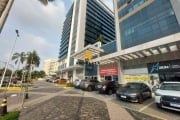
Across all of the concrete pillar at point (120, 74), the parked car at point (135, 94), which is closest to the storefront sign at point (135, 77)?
the concrete pillar at point (120, 74)

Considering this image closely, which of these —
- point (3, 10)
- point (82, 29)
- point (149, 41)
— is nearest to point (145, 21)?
point (149, 41)

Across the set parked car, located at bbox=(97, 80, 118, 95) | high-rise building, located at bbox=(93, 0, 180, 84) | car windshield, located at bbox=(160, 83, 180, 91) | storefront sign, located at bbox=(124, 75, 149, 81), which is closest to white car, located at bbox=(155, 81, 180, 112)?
car windshield, located at bbox=(160, 83, 180, 91)

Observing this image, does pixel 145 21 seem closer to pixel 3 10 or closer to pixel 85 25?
pixel 3 10

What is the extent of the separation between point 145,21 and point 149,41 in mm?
3801

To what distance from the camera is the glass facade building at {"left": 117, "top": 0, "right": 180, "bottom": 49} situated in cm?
1757

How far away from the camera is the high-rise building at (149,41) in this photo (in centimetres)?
1530

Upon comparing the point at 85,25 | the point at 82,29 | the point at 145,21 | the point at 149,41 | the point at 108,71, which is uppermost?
the point at 85,25

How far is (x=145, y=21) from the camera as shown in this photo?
2089 cm

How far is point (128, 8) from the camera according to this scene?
2545 cm

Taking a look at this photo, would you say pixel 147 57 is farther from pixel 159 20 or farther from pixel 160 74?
pixel 159 20

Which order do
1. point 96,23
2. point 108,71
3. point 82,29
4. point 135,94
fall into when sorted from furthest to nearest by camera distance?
point 96,23, point 82,29, point 108,71, point 135,94

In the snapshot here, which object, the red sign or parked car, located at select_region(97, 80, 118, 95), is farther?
the red sign

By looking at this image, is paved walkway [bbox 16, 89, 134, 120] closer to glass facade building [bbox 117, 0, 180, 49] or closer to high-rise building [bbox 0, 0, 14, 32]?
high-rise building [bbox 0, 0, 14, 32]

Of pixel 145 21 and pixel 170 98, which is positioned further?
pixel 145 21
